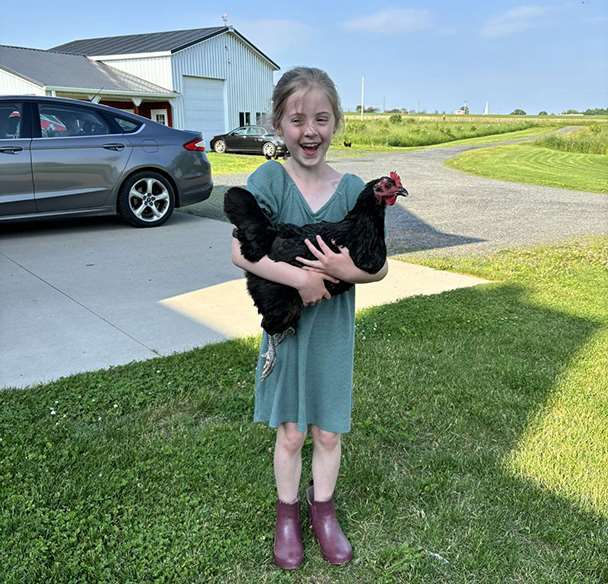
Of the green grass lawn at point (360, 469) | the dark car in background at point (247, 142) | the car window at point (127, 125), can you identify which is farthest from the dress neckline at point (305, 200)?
the dark car in background at point (247, 142)

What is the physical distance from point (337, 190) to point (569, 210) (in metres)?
9.73

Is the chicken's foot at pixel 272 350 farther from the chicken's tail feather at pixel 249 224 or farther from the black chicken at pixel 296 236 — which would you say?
the chicken's tail feather at pixel 249 224

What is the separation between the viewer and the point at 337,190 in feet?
7.03

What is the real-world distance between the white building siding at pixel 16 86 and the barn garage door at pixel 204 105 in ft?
22.5

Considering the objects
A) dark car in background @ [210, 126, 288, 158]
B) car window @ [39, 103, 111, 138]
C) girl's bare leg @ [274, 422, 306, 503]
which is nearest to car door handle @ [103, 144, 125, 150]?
car window @ [39, 103, 111, 138]

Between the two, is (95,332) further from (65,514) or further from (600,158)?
(600,158)

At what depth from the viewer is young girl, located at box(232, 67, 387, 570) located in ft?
6.67

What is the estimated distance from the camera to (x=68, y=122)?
7.16 m

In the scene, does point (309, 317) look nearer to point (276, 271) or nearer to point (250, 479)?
point (276, 271)

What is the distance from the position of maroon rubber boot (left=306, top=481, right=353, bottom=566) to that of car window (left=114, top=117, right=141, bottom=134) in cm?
631

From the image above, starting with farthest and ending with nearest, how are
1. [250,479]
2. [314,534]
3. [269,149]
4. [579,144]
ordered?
[579,144], [269,149], [250,479], [314,534]

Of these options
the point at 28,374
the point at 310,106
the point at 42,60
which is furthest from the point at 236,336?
the point at 42,60

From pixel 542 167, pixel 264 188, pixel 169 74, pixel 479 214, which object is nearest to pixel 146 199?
pixel 479 214

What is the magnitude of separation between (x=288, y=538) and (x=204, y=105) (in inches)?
1114
